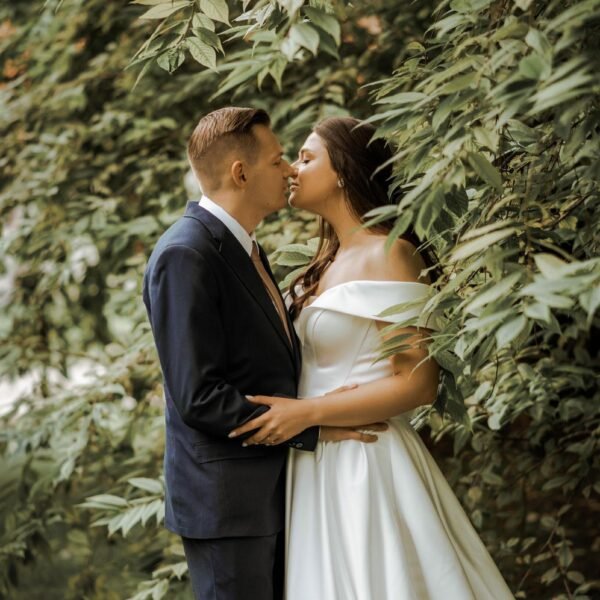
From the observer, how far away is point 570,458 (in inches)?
140

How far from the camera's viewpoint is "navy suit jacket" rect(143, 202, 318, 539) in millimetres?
2135

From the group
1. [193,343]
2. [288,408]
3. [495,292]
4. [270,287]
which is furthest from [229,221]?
[495,292]

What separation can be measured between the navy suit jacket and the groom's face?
0.46 feet

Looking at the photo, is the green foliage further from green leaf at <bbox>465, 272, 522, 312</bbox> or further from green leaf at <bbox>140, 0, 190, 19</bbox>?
green leaf at <bbox>465, 272, 522, 312</bbox>

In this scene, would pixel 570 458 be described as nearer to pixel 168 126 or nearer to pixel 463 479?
pixel 463 479

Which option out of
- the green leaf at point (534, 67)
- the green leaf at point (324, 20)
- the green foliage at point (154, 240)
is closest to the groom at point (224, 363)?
the green foliage at point (154, 240)

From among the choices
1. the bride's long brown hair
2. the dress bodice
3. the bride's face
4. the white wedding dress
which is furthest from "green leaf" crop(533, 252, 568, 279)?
the bride's face

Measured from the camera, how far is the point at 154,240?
160 inches

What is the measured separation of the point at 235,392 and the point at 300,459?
1.07ft

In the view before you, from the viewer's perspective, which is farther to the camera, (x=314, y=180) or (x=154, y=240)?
(x=154, y=240)

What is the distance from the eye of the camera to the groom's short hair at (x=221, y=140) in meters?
2.33

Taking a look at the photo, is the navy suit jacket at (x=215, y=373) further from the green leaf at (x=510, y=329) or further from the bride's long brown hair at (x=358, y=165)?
the green leaf at (x=510, y=329)

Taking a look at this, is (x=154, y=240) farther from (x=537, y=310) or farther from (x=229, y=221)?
(x=537, y=310)

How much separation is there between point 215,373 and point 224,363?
0.16 ft
